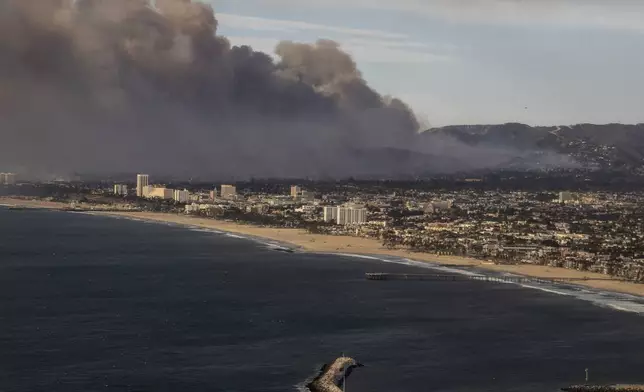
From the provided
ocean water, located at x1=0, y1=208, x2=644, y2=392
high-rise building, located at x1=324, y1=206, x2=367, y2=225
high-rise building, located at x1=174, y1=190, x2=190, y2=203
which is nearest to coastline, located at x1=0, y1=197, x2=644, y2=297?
ocean water, located at x1=0, y1=208, x2=644, y2=392

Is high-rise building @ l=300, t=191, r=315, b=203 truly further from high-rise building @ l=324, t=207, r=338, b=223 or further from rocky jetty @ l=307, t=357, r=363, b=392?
rocky jetty @ l=307, t=357, r=363, b=392

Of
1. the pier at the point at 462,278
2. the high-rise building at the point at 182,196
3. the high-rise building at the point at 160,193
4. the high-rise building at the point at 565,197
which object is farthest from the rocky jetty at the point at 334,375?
the high-rise building at the point at 160,193

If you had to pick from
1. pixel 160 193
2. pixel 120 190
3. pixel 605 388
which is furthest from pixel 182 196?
pixel 605 388

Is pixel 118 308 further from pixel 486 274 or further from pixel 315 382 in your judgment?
Result: pixel 486 274

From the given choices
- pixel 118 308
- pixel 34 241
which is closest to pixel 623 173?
pixel 34 241

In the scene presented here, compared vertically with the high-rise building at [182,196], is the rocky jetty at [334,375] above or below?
below

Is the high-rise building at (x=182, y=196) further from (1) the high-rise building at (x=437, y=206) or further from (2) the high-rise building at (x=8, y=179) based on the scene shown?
(2) the high-rise building at (x=8, y=179)
